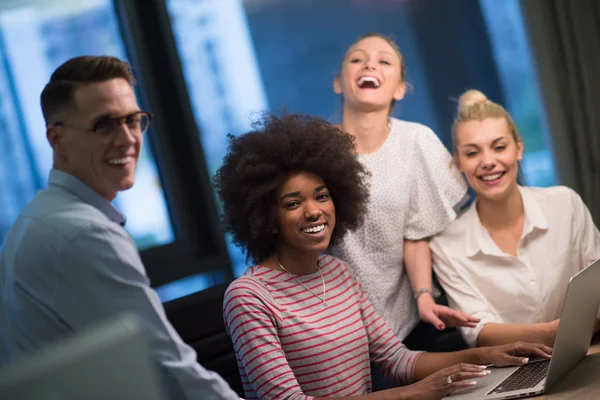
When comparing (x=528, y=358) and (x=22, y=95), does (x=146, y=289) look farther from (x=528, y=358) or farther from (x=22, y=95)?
(x=22, y=95)

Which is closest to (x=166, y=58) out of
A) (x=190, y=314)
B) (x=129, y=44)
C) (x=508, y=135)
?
(x=129, y=44)

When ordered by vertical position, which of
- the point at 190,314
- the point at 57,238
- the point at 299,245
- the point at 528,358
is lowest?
the point at 528,358

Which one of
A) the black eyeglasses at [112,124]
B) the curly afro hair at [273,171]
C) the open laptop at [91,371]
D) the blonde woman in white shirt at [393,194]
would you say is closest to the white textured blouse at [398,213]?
the blonde woman in white shirt at [393,194]

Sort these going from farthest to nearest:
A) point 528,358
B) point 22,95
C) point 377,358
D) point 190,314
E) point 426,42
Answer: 1. point 426,42
2. point 22,95
3. point 190,314
4. point 377,358
5. point 528,358

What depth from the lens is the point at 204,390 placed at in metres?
1.54

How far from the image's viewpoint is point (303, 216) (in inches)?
81.2

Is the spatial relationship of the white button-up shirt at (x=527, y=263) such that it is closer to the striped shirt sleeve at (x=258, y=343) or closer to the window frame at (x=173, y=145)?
the striped shirt sleeve at (x=258, y=343)

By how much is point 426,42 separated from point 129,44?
1648 millimetres

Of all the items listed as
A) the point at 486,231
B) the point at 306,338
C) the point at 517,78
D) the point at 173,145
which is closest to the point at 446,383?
the point at 306,338

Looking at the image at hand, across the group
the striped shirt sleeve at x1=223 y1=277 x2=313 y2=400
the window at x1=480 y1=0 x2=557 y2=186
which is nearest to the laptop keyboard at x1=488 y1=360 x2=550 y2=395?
the striped shirt sleeve at x1=223 y1=277 x2=313 y2=400

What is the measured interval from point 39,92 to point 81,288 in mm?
1822

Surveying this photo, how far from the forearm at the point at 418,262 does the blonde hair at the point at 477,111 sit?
323 millimetres

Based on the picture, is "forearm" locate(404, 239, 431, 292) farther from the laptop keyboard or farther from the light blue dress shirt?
the light blue dress shirt

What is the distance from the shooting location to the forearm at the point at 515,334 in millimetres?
2186
